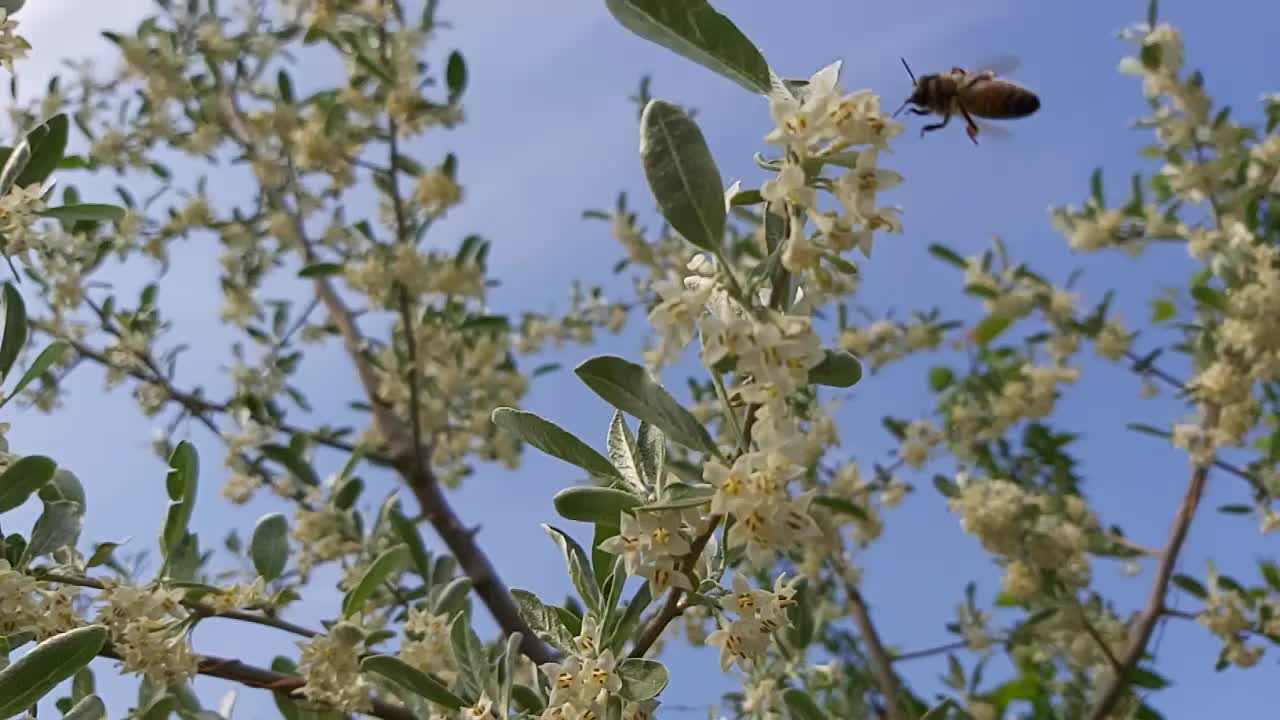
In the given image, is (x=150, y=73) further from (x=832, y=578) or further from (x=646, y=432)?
(x=646, y=432)

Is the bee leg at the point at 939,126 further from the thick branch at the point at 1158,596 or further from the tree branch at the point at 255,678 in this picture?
the thick branch at the point at 1158,596

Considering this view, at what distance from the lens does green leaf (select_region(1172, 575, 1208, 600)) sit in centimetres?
356

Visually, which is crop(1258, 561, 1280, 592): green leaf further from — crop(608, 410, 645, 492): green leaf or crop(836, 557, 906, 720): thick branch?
crop(608, 410, 645, 492): green leaf

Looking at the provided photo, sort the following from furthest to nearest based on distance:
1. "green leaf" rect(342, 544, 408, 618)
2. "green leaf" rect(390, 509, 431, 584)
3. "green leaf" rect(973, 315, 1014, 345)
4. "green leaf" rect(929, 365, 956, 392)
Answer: "green leaf" rect(929, 365, 956, 392)
"green leaf" rect(973, 315, 1014, 345)
"green leaf" rect(390, 509, 431, 584)
"green leaf" rect(342, 544, 408, 618)

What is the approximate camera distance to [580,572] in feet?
4.00

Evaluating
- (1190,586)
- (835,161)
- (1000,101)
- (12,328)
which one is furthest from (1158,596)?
(12,328)

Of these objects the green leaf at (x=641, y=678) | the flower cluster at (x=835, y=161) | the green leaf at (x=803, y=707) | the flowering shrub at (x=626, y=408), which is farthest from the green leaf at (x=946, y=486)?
the flower cluster at (x=835, y=161)

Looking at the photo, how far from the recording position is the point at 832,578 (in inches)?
169

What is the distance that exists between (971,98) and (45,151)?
1.54 meters

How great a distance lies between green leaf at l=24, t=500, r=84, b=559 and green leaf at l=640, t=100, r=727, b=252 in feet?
3.75

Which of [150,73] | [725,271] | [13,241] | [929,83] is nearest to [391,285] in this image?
[150,73]

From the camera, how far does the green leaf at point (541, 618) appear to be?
4.10 ft

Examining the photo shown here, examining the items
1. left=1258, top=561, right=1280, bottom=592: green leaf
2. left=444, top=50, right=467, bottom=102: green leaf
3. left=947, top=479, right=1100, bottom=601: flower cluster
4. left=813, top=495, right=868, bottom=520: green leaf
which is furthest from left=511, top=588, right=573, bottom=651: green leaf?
left=1258, top=561, right=1280, bottom=592: green leaf

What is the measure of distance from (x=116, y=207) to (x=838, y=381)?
1.42 meters
